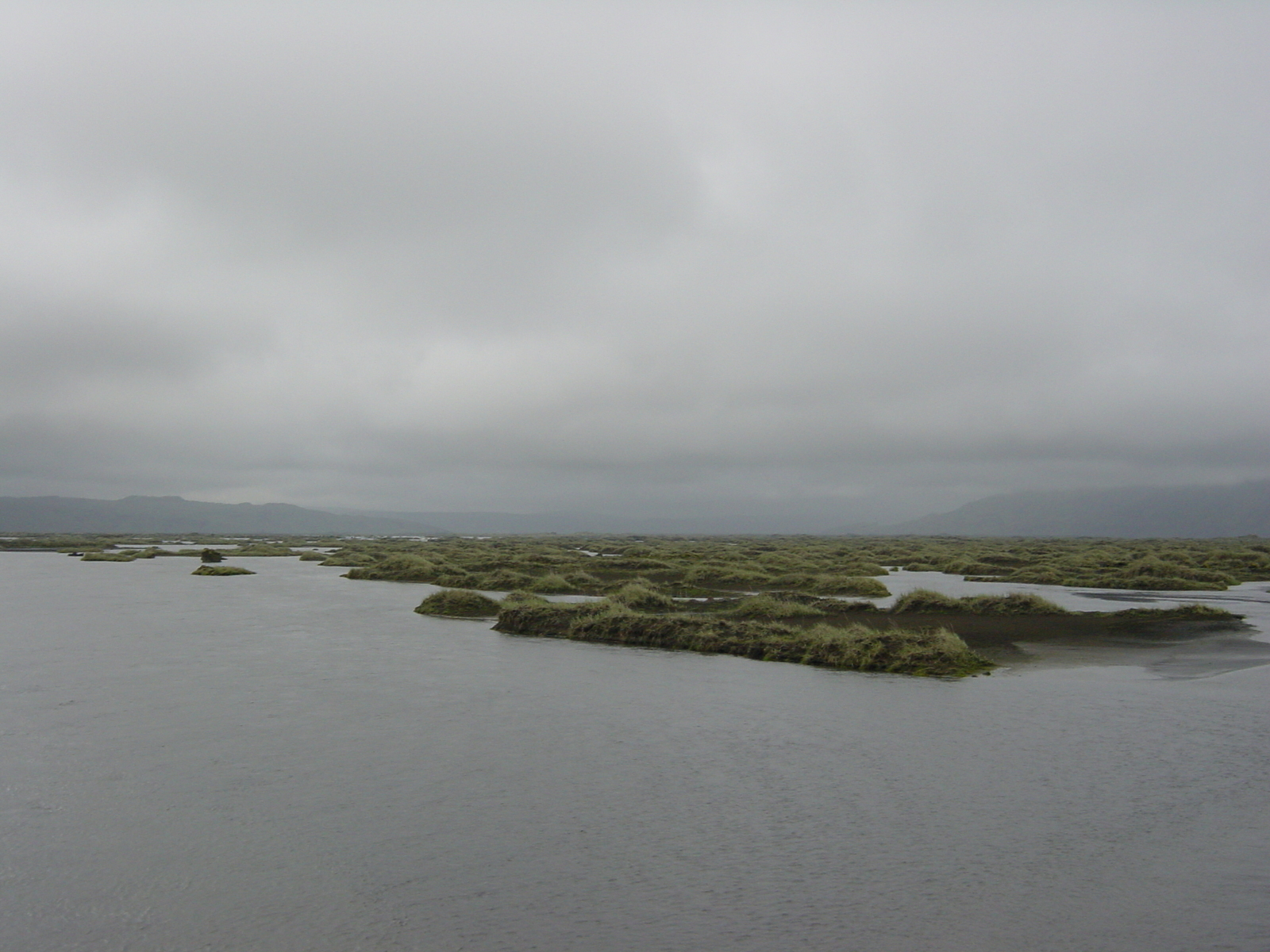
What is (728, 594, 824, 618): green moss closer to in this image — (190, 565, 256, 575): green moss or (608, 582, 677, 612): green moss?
(608, 582, 677, 612): green moss

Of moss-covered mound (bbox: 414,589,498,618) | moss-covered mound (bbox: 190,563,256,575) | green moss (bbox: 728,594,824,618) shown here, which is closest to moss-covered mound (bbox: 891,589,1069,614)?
green moss (bbox: 728,594,824,618)

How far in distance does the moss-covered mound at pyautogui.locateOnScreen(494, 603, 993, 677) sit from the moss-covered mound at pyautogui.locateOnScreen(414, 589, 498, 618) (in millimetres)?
5142

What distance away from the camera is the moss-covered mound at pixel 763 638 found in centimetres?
2133

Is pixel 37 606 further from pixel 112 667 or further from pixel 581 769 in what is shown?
pixel 581 769

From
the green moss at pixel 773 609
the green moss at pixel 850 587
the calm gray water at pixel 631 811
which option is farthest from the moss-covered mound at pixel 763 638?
the green moss at pixel 850 587

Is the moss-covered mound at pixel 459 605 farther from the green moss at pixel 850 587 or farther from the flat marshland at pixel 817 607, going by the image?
the green moss at pixel 850 587

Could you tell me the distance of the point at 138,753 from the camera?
1319 centimetres

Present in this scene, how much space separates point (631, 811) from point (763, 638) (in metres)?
14.2

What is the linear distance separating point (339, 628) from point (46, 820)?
66.6 ft

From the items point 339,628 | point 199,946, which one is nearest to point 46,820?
point 199,946

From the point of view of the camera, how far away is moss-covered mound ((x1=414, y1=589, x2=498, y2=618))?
34062 millimetres

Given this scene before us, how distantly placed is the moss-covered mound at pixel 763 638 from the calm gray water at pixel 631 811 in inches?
45.3

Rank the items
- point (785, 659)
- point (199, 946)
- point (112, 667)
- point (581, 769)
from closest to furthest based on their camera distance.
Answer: point (199, 946) < point (581, 769) < point (112, 667) < point (785, 659)

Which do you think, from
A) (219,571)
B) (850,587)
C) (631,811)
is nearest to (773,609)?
(850,587)
